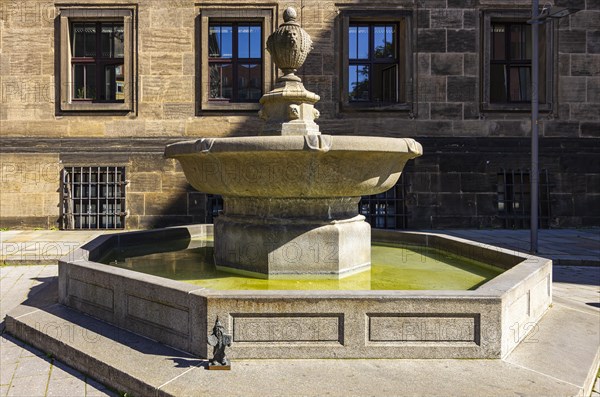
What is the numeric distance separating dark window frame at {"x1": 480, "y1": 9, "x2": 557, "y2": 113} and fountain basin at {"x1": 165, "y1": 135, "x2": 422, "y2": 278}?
9.00m

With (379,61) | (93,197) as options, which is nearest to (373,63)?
(379,61)

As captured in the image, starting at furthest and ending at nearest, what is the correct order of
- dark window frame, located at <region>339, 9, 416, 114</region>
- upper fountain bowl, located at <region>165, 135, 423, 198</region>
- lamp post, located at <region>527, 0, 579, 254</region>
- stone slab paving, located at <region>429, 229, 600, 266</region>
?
1. dark window frame, located at <region>339, 9, 416, 114</region>
2. lamp post, located at <region>527, 0, 579, 254</region>
3. stone slab paving, located at <region>429, 229, 600, 266</region>
4. upper fountain bowl, located at <region>165, 135, 423, 198</region>

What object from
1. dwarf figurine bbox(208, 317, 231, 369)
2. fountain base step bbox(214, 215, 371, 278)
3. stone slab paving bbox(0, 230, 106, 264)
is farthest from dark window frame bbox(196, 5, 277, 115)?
dwarf figurine bbox(208, 317, 231, 369)

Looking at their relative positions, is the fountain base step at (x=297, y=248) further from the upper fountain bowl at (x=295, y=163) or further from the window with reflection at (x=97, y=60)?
the window with reflection at (x=97, y=60)

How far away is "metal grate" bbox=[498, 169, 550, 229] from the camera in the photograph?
41.2ft

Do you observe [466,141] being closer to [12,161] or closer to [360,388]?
[360,388]

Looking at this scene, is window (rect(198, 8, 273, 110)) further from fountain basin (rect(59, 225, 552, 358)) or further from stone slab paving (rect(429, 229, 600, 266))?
fountain basin (rect(59, 225, 552, 358))

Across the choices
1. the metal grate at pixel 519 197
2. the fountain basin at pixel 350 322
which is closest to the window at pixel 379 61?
the metal grate at pixel 519 197

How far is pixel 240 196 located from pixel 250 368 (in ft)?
6.56

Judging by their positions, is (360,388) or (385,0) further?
(385,0)

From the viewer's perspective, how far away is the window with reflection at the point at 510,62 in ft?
42.8

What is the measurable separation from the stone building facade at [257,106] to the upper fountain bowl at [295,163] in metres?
7.83

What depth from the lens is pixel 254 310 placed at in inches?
129

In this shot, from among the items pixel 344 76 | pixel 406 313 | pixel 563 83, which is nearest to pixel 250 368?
pixel 406 313
